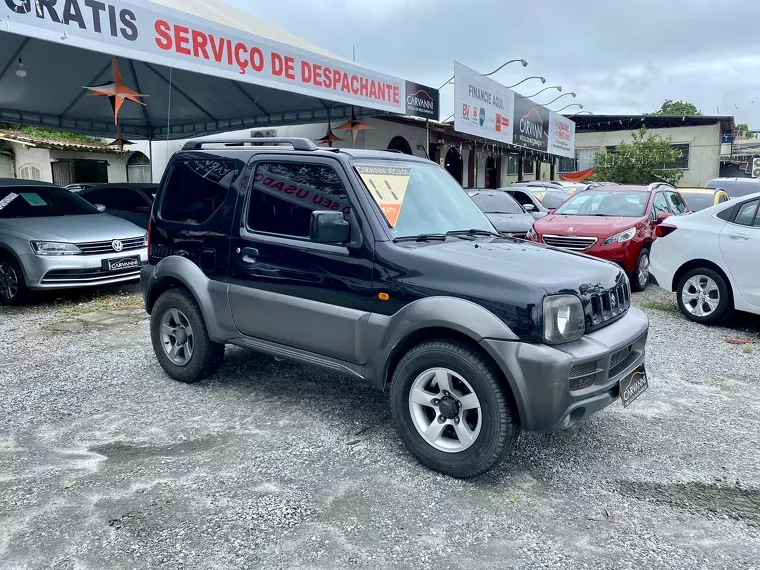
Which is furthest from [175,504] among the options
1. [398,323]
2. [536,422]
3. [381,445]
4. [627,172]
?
[627,172]

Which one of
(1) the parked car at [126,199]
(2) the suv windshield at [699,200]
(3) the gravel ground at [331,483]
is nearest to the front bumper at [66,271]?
(1) the parked car at [126,199]

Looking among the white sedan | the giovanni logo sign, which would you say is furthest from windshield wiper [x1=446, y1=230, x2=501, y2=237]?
the giovanni logo sign

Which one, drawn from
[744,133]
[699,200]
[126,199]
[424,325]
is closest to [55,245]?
[126,199]

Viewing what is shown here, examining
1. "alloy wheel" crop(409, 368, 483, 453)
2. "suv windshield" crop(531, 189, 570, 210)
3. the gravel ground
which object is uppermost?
"suv windshield" crop(531, 189, 570, 210)

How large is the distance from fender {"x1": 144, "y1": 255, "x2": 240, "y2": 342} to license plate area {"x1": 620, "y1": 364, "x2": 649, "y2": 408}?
265 centimetres

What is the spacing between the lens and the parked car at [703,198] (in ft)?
41.6

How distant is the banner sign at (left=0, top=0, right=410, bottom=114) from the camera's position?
6.27m

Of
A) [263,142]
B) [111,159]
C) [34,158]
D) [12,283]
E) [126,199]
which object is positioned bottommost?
[12,283]

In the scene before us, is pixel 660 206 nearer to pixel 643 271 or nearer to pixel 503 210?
pixel 643 271

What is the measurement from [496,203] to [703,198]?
4.94 meters

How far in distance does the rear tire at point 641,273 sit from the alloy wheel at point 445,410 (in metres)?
6.33

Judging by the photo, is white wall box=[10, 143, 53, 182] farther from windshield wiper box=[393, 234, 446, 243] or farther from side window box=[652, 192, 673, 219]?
windshield wiper box=[393, 234, 446, 243]

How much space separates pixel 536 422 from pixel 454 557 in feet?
2.66

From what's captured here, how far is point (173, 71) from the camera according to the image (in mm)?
12148
